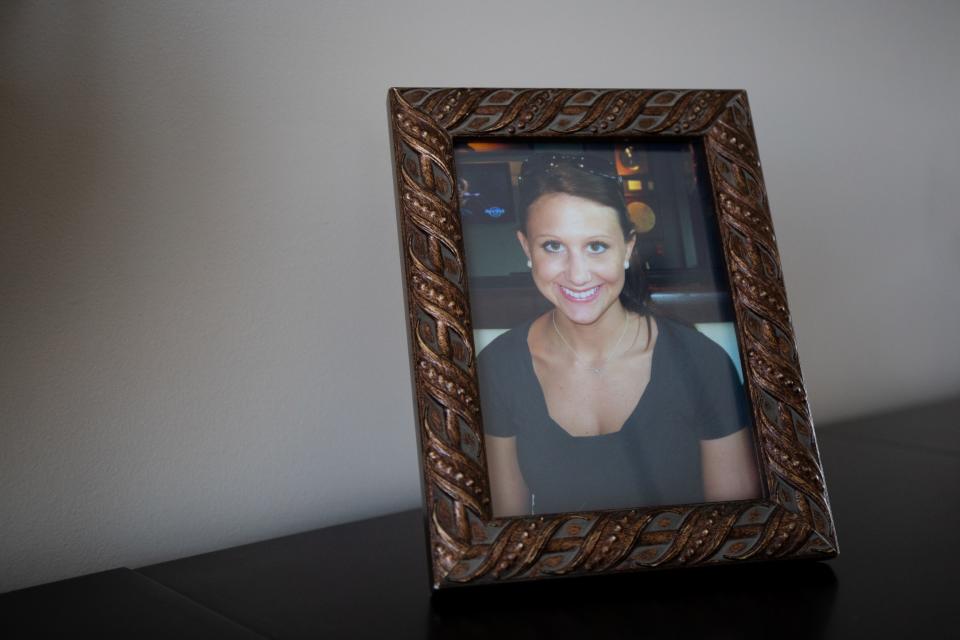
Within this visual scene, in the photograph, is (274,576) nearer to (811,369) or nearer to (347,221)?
(347,221)

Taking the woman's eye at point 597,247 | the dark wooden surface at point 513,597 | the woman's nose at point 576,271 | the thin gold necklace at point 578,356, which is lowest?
the dark wooden surface at point 513,597

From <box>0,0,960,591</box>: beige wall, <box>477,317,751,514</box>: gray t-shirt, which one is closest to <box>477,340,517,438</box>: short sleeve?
<box>477,317,751,514</box>: gray t-shirt

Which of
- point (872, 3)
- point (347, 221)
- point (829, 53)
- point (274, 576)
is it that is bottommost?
point (274, 576)

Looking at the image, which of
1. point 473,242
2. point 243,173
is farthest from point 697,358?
point 243,173

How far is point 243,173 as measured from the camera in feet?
2.99

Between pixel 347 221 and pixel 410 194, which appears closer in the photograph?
pixel 410 194

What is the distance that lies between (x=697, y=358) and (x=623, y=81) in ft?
2.07

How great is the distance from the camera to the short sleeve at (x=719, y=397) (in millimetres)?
722

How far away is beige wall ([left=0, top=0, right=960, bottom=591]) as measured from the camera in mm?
780

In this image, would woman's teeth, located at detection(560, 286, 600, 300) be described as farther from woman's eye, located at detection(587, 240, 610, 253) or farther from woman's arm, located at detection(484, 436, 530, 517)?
woman's arm, located at detection(484, 436, 530, 517)

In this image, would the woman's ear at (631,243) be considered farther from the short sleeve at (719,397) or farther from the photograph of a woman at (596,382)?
the short sleeve at (719,397)

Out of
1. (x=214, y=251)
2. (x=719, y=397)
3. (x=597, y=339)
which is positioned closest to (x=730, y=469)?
(x=719, y=397)

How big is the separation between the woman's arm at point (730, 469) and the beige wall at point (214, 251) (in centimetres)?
43

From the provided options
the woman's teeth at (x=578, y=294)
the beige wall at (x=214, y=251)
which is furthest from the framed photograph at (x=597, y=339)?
the beige wall at (x=214, y=251)
